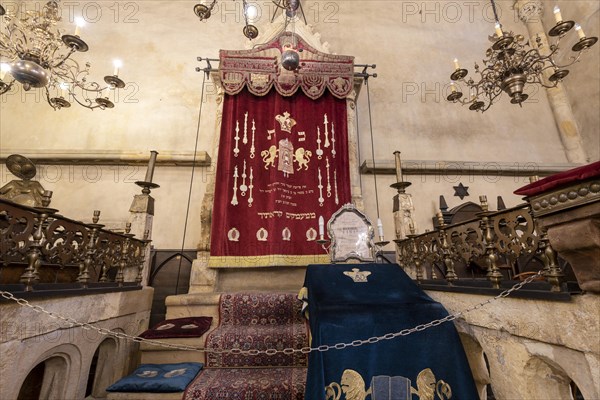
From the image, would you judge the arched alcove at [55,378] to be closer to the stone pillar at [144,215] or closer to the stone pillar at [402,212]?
the stone pillar at [144,215]

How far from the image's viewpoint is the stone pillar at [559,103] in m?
5.93

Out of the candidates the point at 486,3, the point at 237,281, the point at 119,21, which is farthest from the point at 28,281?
the point at 486,3

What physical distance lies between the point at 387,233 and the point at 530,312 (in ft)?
11.8

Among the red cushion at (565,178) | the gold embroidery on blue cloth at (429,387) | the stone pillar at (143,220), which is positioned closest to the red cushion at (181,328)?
the stone pillar at (143,220)

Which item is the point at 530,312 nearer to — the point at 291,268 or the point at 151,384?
the point at 151,384

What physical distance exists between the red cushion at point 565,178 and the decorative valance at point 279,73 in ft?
13.4

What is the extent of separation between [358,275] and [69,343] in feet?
8.26

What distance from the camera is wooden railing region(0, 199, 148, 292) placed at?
1.74 meters

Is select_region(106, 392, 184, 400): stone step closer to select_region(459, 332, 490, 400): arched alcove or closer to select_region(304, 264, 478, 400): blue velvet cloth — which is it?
select_region(304, 264, 478, 400): blue velvet cloth

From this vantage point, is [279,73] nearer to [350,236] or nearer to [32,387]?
[350,236]

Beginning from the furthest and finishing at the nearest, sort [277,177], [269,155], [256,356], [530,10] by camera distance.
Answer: [530,10]
[269,155]
[277,177]
[256,356]

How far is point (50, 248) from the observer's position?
201 centimetres

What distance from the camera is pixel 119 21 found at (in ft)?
21.1

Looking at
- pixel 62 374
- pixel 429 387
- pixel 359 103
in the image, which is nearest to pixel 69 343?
pixel 62 374
